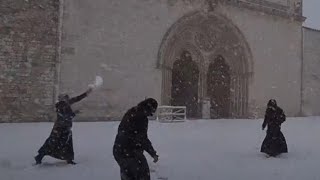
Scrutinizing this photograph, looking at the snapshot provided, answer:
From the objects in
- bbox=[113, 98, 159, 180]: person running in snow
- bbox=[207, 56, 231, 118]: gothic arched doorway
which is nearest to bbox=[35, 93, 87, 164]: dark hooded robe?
→ bbox=[113, 98, 159, 180]: person running in snow

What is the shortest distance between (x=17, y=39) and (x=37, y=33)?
2.17 feet

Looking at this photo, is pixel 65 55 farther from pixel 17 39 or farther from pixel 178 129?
pixel 178 129

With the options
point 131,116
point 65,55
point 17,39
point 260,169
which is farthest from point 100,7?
point 131,116

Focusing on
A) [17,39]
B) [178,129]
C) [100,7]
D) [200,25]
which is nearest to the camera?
[178,129]

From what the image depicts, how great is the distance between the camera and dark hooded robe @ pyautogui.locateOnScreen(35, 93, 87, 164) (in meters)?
7.32

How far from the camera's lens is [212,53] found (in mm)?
19625

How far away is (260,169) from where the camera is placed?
24.2 feet

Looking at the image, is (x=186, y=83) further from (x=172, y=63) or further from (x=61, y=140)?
(x=61, y=140)

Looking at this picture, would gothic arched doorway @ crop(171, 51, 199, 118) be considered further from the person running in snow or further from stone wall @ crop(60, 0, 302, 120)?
the person running in snow

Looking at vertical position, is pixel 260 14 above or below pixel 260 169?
above

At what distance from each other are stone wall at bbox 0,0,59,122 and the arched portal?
4932mm

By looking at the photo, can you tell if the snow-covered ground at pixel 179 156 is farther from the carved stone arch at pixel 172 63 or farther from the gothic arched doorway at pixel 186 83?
the gothic arched doorway at pixel 186 83

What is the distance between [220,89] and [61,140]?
1369 centimetres

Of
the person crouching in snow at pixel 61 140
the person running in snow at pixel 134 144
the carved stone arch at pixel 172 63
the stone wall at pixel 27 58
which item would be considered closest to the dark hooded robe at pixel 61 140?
the person crouching in snow at pixel 61 140
